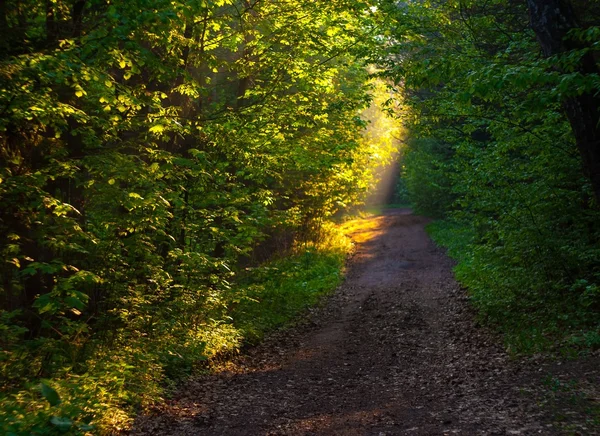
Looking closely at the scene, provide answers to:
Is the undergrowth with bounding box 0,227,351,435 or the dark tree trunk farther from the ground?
the dark tree trunk

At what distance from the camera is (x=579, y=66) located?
7.23 metres

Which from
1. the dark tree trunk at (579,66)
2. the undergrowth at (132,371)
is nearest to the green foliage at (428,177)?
the undergrowth at (132,371)

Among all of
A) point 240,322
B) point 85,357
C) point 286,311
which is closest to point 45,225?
point 85,357

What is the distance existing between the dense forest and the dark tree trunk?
1.0 inches

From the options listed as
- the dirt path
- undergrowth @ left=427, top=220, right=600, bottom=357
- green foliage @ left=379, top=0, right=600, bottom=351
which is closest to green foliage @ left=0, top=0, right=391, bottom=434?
the dirt path

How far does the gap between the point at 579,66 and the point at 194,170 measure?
6.31 m

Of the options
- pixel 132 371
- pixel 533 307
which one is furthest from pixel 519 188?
pixel 132 371

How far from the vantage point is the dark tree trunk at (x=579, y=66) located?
736cm

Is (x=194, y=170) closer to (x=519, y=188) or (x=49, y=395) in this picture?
(x=49, y=395)

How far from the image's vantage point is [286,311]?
13844 mm

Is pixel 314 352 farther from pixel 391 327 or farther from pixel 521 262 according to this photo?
pixel 521 262

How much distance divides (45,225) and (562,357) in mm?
8042

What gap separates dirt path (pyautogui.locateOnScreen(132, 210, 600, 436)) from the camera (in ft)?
20.5

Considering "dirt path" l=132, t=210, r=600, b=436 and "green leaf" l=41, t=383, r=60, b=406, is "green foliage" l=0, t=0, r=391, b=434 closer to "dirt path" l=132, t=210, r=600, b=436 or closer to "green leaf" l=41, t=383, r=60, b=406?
"green leaf" l=41, t=383, r=60, b=406
